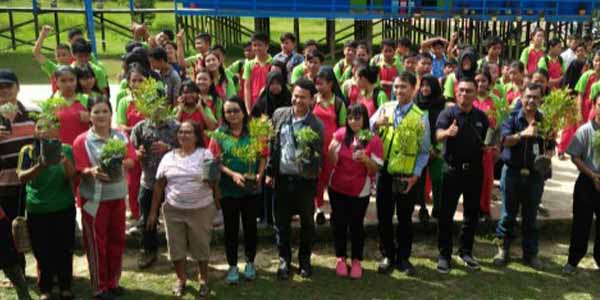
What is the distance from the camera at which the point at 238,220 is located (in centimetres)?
542

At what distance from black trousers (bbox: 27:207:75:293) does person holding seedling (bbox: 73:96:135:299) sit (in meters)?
0.18

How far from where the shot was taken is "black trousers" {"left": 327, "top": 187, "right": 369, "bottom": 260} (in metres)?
5.40

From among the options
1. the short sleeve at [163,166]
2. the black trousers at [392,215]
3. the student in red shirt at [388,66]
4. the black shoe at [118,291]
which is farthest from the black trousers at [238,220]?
the student in red shirt at [388,66]

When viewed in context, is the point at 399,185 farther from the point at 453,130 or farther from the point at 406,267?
the point at 406,267

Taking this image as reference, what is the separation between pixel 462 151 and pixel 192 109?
2531mm

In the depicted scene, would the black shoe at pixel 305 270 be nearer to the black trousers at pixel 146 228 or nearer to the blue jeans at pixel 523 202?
the black trousers at pixel 146 228

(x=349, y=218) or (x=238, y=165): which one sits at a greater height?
(x=238, y=165)

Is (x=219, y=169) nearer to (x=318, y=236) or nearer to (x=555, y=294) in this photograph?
(x=318, y=236)

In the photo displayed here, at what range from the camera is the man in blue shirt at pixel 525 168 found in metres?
5.43

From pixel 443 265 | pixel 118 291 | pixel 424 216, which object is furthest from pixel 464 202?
pixel 118 291

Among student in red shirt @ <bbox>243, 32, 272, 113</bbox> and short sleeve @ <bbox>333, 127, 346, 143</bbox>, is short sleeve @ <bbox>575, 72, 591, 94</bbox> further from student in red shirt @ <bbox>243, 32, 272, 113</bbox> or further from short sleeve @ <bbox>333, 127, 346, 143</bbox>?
short sleeve @ <bbox>333, 127, 346, 143</bbox>

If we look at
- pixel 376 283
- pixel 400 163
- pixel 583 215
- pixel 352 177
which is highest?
pixel 400 163

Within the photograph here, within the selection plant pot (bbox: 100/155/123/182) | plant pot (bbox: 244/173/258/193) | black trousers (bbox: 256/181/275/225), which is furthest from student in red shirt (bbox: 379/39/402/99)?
plant pot (bbox: 100/155/123/182)

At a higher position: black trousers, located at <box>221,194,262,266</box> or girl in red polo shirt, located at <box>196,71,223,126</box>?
girl in red polo shirt, located at <box>196,71,223,126</box>
